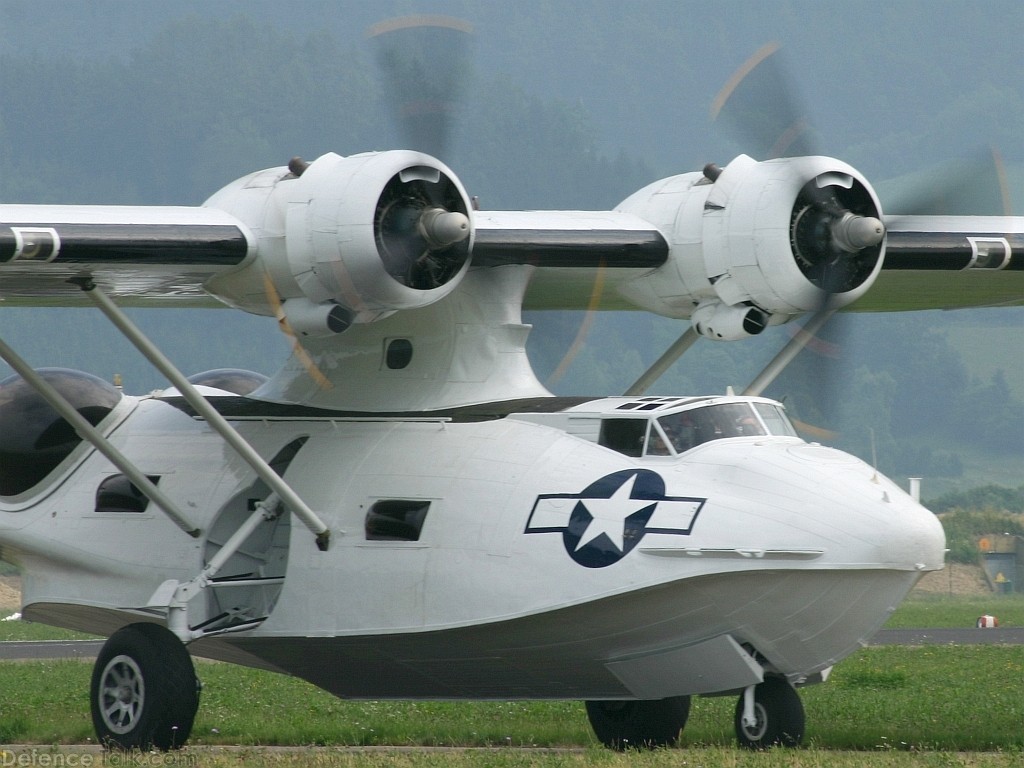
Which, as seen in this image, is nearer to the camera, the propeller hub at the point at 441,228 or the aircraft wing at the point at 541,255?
the aircraft wing at the point at 541,255

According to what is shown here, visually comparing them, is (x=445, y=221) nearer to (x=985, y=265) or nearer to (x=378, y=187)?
(x=378, y=187)

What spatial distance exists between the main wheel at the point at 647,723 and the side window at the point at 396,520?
278 cm

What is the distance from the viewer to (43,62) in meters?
170

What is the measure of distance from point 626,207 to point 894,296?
12.0 feet

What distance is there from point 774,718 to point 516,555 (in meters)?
2.36

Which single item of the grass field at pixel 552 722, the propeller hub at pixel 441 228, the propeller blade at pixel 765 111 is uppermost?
the propeller blade at pixel 765 111

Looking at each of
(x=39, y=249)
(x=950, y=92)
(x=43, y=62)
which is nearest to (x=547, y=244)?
(x=39, y=249)

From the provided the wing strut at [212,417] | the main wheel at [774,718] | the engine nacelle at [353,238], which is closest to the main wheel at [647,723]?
the main wheel at [774,718]

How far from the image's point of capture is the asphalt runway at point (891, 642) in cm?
2780

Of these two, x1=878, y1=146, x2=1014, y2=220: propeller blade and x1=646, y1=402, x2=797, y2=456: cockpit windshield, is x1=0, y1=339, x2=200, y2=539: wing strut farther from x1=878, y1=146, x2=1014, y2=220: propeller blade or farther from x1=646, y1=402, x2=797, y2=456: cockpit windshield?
x1=878, y1=146, x2=1014, y2=220: propeller blade

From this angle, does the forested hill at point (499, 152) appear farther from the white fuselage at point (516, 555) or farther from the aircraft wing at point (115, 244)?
the aircraft wing at point (115, 244)

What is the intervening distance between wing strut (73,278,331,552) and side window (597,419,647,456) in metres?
2.35

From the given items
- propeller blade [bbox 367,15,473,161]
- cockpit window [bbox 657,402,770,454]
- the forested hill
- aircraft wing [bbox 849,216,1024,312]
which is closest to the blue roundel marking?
cockpit window [bbox 657,402,770,454]

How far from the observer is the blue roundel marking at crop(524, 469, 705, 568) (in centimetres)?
1158
